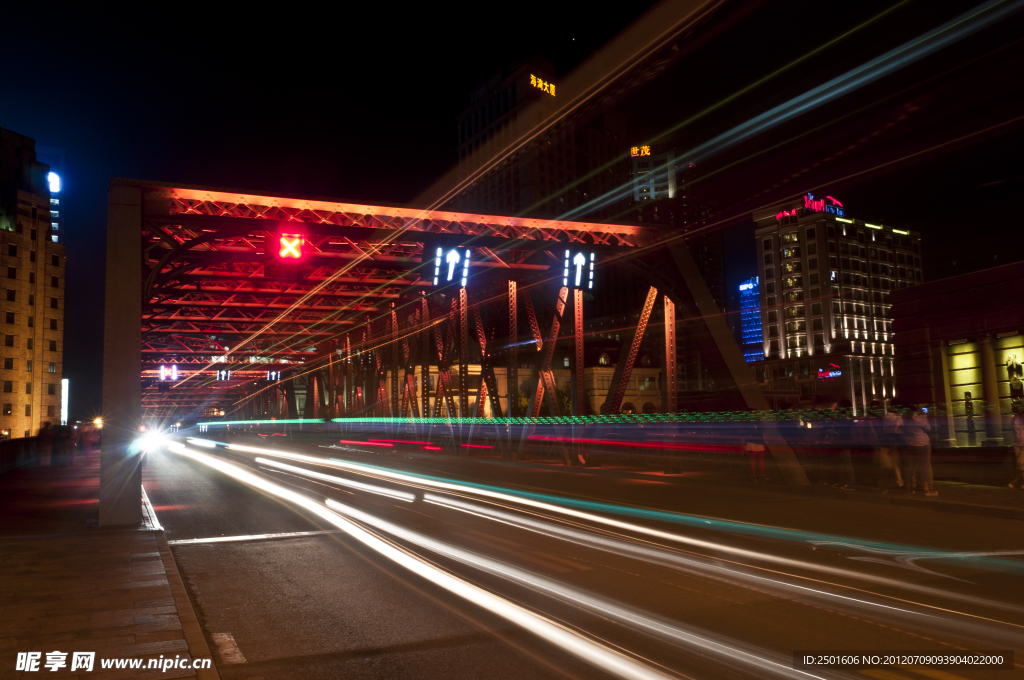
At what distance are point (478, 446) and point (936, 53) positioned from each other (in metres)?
24.5

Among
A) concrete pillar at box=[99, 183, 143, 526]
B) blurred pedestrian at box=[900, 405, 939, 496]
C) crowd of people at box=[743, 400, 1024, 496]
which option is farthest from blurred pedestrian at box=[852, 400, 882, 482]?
concrete pillar at box=[99, 183, 143, 526]

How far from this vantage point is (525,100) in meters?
125

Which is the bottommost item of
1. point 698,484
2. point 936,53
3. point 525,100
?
point 698,484

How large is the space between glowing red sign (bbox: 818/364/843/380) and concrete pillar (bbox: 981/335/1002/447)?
182 ft

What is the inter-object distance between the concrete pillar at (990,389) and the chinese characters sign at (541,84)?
112 metres

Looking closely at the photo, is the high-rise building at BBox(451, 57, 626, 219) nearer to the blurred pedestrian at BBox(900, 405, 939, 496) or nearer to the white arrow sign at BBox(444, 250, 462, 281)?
the white arrow sign at BBox(444, 250, 462, 281)

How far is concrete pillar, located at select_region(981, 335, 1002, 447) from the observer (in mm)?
24062

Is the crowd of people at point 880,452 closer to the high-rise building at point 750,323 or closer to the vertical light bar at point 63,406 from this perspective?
the vertical light bar at point 63,406

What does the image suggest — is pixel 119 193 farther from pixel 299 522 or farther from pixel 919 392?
pixel 919 392

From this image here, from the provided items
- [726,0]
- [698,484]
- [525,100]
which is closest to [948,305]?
[698,484]

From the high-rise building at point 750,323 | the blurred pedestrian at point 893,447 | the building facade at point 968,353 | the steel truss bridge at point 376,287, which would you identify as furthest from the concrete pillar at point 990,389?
the high-rise building at point 750,323

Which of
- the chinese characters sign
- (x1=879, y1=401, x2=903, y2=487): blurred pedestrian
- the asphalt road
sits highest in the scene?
the chinese characters sign

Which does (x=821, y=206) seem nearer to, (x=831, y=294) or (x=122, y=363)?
(x=831, y=294)

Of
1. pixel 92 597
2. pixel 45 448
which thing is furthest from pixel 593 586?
pixel 45 448
